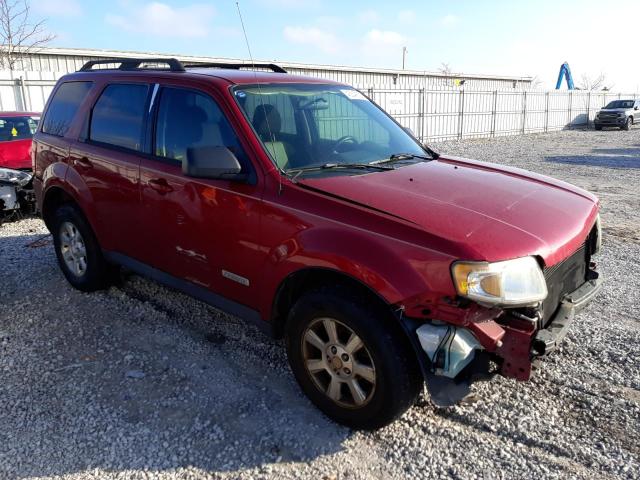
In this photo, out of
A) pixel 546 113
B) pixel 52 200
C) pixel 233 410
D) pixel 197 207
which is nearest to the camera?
pixel 233 410

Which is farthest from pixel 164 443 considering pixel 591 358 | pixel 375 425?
pixel 591 358

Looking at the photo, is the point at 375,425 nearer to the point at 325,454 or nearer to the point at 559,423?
the point at 325,454

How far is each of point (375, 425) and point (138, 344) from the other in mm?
2064

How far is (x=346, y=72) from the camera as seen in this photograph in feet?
91.9

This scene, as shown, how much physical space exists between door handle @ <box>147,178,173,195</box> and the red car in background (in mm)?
4620

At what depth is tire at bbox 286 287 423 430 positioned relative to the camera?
8.99ft

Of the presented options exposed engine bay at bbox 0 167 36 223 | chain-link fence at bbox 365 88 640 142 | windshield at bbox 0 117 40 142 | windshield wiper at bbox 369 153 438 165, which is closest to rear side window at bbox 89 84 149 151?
windshield wiper at bbox 369 153 438 165

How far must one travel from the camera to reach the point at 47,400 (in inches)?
133

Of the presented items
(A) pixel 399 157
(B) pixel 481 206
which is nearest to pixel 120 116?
(A) pixel 399 157

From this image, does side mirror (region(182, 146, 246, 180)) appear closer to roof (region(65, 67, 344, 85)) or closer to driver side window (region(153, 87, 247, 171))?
driver side window (region(153, 87, 247, 171))

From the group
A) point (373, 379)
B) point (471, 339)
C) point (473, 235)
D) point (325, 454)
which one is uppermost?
point (473, 235)

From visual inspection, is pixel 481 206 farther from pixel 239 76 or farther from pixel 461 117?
pixel 461 117

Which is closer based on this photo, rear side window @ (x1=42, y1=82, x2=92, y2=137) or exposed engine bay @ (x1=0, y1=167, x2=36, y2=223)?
rear side window @ (x1=42, y1=82, x2=92, y2=137)

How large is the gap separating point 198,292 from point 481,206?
2.02 meters
